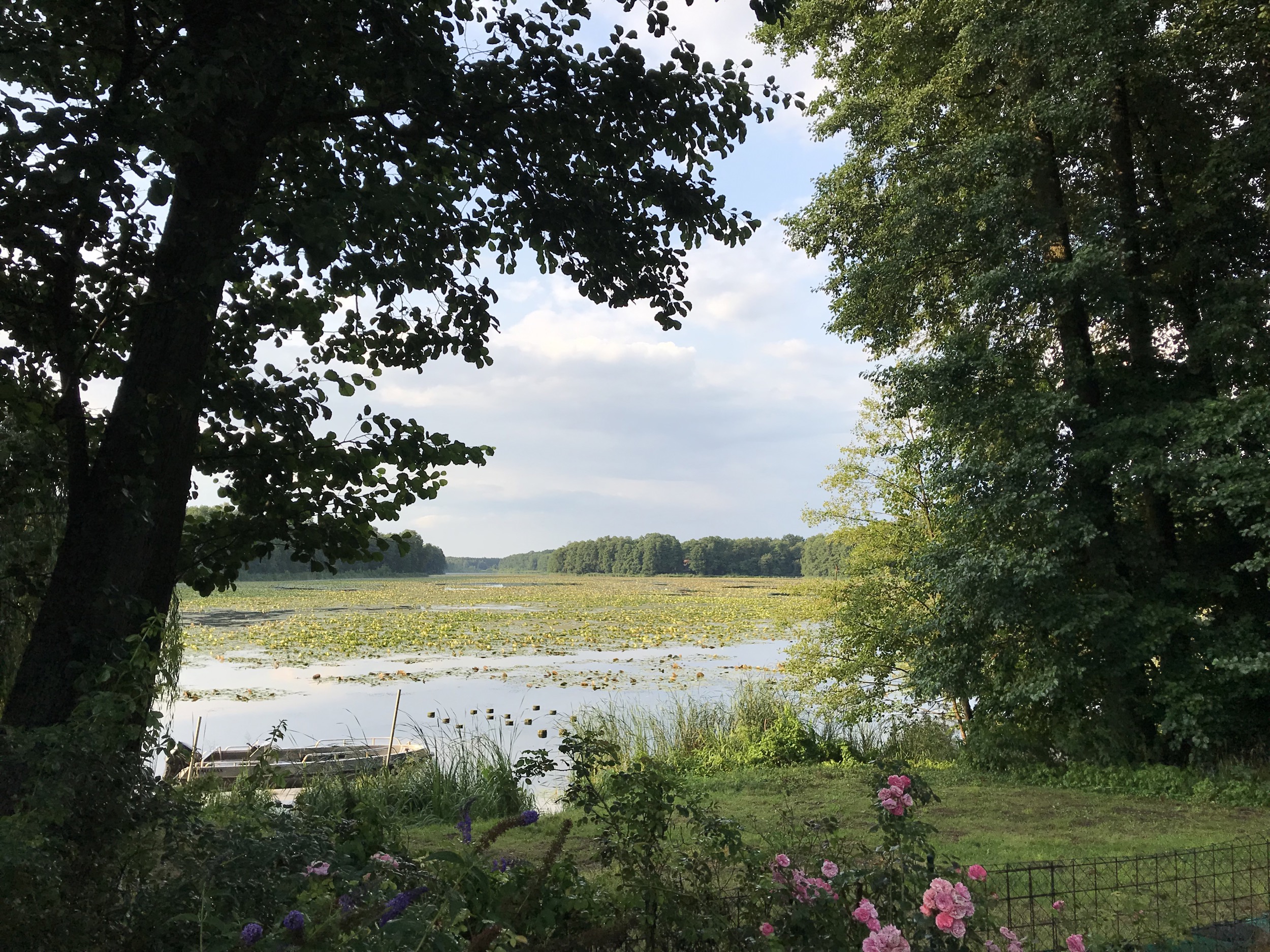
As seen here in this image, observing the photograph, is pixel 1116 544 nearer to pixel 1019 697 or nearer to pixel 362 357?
pixel 1019 697

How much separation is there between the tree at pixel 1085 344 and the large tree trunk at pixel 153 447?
8.20 m

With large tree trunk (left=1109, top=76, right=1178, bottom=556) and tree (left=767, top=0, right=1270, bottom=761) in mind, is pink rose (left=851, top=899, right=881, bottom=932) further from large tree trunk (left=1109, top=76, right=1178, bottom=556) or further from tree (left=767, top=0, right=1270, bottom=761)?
large tree trunk (left=1109, top=76, right=1178, bottom=556)

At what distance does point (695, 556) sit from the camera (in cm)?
8256

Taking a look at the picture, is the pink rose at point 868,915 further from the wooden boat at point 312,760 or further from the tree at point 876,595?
the tree at point 876,595

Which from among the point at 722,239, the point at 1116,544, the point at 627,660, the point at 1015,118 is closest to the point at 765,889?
the point at 722,239

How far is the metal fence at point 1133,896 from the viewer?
3.61 meters

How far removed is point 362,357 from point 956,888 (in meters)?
4.17

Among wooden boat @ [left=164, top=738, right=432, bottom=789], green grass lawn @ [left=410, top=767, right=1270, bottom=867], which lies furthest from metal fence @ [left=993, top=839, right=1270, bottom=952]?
wooden boat @ [left=164, top=738, right=432, bottom=789]

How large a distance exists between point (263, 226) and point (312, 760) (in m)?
7.07

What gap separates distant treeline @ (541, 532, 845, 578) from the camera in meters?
77.6

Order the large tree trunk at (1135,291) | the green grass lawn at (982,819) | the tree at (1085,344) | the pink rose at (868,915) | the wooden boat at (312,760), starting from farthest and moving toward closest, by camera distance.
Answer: the large tree trunk at (1135,291) < the tree at (1085,344) < the wooden boat at (312,760) < the green grass lawn at (982,819) < the pink rose at (868,915)

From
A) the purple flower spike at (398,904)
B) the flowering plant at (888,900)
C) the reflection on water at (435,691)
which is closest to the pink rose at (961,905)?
the flowering plant at (888,900)

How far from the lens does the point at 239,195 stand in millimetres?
3748

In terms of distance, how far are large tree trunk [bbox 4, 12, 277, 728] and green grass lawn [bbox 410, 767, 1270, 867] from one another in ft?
9.79
